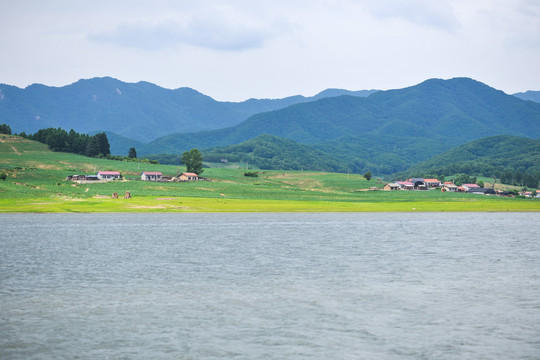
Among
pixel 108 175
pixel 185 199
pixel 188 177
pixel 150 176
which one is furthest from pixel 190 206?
pixel 150 176

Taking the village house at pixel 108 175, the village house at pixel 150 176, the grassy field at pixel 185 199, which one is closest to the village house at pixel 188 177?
the village house at pixel 150 176

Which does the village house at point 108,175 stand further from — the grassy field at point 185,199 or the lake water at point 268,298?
the lake water at point 268,298

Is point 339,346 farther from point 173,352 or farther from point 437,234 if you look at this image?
point 437,234

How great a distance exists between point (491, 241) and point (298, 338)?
45.9 metres

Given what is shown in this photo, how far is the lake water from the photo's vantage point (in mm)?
24375

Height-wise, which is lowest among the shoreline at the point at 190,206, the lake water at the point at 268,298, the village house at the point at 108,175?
the lake water at the point at 268,298

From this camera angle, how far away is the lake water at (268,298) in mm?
24375

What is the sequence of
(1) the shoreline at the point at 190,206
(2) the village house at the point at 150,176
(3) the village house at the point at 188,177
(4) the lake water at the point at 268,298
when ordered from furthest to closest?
(3) the village house at the point at 188,177
(2) the village house at the point at 150,176
(1) the shoreline at the point at 190,206
(4) the lake water at the point at 268,298

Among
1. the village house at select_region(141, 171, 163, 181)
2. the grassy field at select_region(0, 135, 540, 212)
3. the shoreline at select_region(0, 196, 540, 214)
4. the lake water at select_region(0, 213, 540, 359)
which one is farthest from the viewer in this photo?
the village house at select_region(141, 171, 163, 181)

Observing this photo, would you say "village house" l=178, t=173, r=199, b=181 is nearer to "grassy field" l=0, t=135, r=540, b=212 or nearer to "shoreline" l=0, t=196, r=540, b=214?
"grassy field" l=0, t=135, r=540, b=212

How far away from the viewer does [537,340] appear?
25.3 metres

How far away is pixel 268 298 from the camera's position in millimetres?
33594

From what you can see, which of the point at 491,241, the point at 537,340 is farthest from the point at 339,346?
the point at 491,241

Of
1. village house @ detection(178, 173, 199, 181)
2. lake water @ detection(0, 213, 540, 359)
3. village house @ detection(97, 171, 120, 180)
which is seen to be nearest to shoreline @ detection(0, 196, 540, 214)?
lake water @ detection(0, 213, 540, 359)
